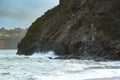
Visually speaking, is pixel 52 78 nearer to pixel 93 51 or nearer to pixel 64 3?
pixel 93 51

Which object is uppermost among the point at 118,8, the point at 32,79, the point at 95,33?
the point at 118,8

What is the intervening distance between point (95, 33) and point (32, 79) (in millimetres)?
36515

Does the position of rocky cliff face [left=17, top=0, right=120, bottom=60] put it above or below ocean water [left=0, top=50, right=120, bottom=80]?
above

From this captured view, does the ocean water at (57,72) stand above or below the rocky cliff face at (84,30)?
below

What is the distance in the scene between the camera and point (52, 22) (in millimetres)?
90312

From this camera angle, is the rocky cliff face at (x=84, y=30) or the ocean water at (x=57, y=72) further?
the rocky cliff face at (x=84, y=30)

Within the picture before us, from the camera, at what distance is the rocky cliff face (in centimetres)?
6016

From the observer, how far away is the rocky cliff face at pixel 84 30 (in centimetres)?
6016

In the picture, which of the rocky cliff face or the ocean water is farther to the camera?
the rocky cliff face

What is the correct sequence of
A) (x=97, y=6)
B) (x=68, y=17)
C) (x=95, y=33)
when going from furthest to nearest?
(x=68, y=17) → (x=97, y=6) → (x=95, y=33)

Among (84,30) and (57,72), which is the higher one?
(84,30)

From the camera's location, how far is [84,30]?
220 ft

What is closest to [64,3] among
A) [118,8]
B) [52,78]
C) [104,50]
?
[118,8]

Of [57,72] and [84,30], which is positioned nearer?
[57,72]
